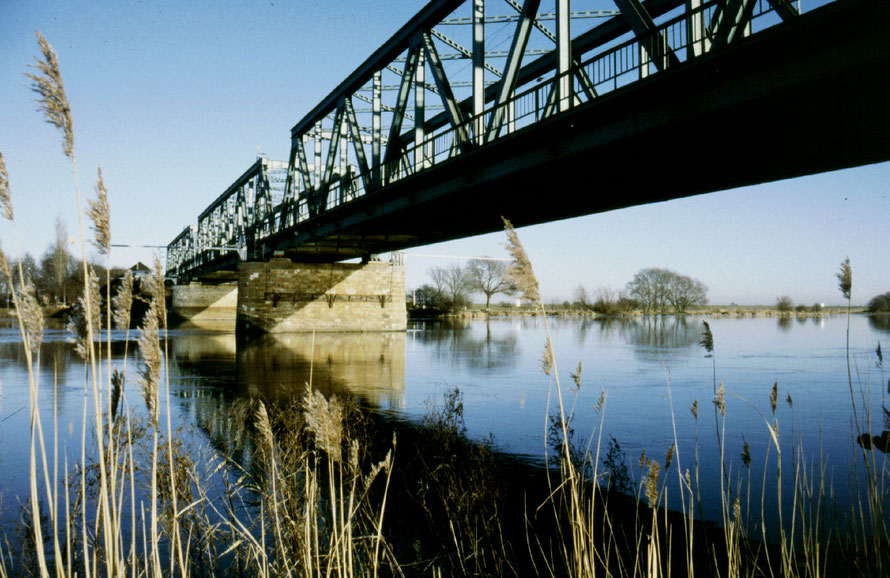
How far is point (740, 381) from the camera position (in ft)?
58.2

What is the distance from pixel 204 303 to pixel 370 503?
74298 mm

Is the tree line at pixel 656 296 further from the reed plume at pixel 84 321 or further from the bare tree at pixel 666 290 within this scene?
the reed plume at pixel 84 321

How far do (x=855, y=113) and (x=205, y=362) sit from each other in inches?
852

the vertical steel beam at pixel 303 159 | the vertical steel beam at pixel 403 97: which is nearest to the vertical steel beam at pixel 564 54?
the vertical steel beam at pixel 403 97

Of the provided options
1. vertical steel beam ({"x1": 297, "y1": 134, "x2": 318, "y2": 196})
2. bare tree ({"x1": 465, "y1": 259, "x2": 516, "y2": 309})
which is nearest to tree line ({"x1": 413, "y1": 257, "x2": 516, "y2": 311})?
bare tree ({"x1": 465, "y1": 259, "x2": 516, "y2": 309})

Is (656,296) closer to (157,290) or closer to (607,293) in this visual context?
(607,293)

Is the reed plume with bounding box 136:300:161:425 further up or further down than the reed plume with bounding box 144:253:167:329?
further down

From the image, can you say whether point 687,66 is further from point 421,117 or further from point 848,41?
point 421,117

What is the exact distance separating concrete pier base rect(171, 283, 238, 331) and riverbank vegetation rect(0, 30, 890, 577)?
65.1m

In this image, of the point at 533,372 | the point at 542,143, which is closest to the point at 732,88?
the point at 542,143

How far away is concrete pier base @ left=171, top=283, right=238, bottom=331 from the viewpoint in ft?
237

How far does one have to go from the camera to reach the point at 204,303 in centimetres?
7344

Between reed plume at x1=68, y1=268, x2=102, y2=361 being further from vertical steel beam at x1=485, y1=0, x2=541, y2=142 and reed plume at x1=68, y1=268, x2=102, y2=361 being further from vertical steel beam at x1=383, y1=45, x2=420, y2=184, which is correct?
vertical steel beam at x1=383, y1=45, x2=420, y2=184

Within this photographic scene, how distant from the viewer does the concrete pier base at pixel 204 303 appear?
72.1m
